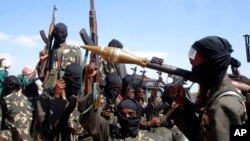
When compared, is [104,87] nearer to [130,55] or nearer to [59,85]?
[59,85]

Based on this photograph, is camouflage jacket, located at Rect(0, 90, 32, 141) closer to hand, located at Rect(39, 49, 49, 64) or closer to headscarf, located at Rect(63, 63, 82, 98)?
hand, located at Rect(39, 49, 49, 64)

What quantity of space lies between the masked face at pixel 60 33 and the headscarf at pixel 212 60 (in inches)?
153

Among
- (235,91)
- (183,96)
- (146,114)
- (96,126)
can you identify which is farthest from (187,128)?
(146,114)

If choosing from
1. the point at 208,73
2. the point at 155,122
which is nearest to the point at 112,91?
the point at 155,122

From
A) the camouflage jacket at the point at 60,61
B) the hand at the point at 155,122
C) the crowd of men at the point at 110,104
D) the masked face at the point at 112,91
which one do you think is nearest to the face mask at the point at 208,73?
the crowd of men at the point at 110,104

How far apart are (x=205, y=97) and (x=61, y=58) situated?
3.71 m

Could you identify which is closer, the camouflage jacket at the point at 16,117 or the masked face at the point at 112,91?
the camouflage jacket at the point at 16,117

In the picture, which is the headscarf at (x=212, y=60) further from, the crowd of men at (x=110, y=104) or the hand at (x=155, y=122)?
the hand at (x=155, y=122)

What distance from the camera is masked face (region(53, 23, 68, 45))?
7.00 metres

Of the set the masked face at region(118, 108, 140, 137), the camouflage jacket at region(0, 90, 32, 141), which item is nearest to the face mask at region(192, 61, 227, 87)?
the masked face at region(118, 108, 140, 137)

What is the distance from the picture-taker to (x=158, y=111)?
872 centimetres

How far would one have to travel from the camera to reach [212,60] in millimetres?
3330

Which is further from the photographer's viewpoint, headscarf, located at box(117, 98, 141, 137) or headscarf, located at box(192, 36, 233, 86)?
headscarf, located at box(117, 98, 141, 137)

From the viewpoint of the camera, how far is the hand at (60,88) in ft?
17.9
